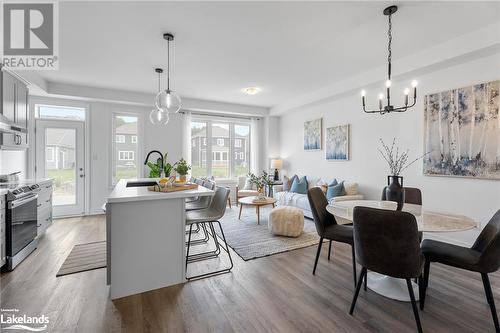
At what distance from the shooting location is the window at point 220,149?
659 centimetres

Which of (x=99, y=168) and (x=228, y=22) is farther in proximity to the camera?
(x=99, y=168)

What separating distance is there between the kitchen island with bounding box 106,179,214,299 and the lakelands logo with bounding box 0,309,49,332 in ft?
1.57

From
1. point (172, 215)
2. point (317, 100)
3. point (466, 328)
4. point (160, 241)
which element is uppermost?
point (317, 100)

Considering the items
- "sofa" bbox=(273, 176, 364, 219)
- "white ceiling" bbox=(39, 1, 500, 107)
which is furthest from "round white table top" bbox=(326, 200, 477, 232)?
"white ceiling" bbox=(39, 1, 500, 107)

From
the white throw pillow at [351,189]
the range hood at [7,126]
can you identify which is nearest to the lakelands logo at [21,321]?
the range hood at [7,126]

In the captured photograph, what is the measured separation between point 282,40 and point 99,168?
477cm

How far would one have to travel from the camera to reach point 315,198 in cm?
272

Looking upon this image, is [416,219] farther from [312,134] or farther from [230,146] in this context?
[230,146]

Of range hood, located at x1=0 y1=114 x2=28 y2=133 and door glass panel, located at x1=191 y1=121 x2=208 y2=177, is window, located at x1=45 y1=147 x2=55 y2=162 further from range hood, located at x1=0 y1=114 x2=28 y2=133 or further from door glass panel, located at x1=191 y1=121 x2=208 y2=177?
door glass panel, located at x1=191 y1=121 x2=208 y2=177

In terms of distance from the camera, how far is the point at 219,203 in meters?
2.79

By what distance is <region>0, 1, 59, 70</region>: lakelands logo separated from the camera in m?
2.37

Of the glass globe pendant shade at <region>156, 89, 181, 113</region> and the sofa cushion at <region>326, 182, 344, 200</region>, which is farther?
the sofa cushion at <region>326, 182, 344, 200</region>

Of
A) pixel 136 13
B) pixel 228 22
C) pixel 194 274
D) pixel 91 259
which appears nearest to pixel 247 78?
pixel 228 22

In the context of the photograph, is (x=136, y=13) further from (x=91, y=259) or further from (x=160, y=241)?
(x=91, y=259)
